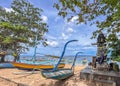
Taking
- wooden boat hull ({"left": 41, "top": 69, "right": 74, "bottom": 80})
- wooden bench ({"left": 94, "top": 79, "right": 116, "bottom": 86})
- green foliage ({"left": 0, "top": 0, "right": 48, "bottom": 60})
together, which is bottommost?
wooden bench ({"left": 94, "top": 79, "right": 116, "bottom": 86})

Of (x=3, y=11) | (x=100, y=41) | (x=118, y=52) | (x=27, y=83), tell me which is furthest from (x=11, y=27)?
(x=118, y=52)

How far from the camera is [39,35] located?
47.6 ft

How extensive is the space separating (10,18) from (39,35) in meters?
3.47

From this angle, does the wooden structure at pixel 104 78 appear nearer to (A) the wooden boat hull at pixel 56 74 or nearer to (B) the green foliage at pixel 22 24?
(A) the wooden boat hull at pixel 56 74

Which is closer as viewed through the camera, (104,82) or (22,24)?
(104,82)

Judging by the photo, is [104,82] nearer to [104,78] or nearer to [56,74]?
[104,78]

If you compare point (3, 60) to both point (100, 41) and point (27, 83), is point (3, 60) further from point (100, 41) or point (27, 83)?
point (100, 41)

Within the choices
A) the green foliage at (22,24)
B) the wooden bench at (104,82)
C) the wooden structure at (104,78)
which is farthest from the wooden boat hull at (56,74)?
the green foliage at (22,24)

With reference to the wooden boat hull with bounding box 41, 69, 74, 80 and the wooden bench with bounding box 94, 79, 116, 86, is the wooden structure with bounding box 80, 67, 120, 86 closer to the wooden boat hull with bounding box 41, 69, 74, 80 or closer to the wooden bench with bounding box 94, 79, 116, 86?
the wooden bench with bounding box 94, 79, 116, 86

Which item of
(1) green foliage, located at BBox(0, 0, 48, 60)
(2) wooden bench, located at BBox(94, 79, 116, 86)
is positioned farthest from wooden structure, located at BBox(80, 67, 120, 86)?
(1) green foliage, located at BBox(0, 0, 48, 60)

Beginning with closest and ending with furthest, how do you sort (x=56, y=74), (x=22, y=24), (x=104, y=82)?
(x=104, y=82) → (x=56, y=74) → (x=22, y=24)

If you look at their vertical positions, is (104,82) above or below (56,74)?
below

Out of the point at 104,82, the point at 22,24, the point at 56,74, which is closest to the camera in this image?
the point at 104,82

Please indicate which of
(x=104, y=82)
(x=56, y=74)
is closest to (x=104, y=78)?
(x=104, y=82)
